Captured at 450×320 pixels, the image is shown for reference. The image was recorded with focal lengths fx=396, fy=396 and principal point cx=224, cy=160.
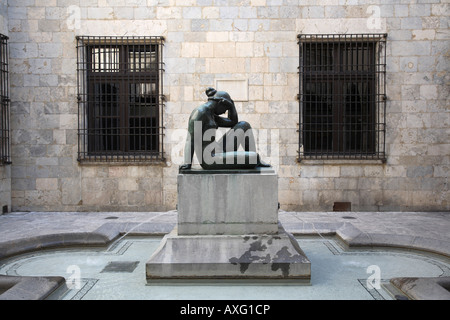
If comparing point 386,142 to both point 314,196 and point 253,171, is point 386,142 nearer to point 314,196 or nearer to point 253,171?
point 314,196

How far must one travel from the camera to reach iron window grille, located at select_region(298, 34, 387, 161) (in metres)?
7.79

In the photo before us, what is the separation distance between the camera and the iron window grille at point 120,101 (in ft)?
25.8

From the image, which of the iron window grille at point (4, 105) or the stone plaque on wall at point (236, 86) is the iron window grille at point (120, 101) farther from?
the iron window grille at point (4, 105)

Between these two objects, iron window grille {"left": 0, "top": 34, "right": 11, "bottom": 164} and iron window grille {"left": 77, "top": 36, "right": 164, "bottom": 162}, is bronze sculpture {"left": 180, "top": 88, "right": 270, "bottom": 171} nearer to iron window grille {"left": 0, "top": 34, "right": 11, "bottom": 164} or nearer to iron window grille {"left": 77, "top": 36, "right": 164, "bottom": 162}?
iron window grille {"left": 77, "top": 36, "right": 164, "bottom": 162}

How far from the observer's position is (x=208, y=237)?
3.99 m

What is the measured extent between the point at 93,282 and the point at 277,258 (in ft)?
5.84

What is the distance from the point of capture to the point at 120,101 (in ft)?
26.1

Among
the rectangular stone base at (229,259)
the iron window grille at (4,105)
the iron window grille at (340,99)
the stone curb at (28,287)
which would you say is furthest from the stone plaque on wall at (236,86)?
the stone curb at (28,287)

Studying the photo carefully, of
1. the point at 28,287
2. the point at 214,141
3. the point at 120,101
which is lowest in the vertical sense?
the point at 28,287

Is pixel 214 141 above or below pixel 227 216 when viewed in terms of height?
above

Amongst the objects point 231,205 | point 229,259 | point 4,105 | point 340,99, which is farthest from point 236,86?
point 229,259

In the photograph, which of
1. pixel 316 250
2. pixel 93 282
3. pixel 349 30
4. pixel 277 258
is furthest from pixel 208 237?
pixel 349 30

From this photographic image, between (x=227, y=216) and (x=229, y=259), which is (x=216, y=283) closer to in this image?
(x=229, y=259)

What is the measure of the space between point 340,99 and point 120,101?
440 centimetres
